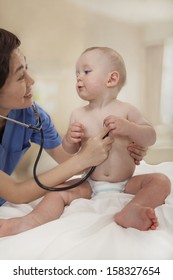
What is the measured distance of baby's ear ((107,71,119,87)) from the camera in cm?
84

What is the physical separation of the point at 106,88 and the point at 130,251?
14.6 inches

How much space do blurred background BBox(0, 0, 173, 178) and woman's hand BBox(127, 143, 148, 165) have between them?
0.08ft

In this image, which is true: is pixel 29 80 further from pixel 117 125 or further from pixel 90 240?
pixel 90 240

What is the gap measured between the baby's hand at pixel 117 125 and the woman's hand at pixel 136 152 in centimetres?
4

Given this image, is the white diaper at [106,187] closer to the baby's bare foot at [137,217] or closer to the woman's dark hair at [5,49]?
the baby's bare foot at [137,217]

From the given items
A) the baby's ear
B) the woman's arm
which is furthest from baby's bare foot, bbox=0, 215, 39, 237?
the baby's ear

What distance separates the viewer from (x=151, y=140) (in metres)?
0.83

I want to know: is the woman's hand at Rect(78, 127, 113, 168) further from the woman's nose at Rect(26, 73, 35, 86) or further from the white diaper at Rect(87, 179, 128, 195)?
the woman's nose at Rect(26, 73, 35, 86)

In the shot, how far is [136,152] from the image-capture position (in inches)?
33.7

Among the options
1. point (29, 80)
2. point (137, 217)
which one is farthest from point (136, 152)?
Result: point (29, 80)

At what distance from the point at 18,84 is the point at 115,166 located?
294mm

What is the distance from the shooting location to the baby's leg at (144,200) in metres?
0.73
